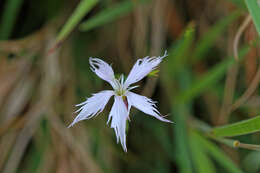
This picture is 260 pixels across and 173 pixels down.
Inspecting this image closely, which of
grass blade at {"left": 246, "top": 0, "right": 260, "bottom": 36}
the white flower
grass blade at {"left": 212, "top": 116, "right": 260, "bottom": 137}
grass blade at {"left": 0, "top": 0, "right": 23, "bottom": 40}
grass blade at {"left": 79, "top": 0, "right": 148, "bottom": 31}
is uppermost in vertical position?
grass blade at {"left": 0, "top": 0, "right": 23, "bottom": 40}

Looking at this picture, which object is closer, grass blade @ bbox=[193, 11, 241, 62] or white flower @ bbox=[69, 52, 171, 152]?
white flower @ bbox=[69, 52, 171, 152]

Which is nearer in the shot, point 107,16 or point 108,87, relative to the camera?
point 107,16

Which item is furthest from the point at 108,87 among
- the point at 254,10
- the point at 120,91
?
the point at 254,10

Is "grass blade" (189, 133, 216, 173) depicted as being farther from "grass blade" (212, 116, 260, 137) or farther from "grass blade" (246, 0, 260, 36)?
"grass blade" (246, 0, 260, 36)

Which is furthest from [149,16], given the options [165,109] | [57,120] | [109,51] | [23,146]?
[23,146]

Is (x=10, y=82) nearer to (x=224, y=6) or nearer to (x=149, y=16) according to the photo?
(x=149, y=16)

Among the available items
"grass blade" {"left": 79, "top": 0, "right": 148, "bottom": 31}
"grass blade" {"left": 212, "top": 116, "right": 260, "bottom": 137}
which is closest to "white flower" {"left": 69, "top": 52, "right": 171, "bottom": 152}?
"grass blade" {"left": 212, "top": 116, "right": 260, "bottom": 137}

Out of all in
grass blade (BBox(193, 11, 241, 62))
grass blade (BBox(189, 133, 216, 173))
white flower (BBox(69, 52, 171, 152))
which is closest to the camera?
white flower (BBox(69, 52, 171, 152))

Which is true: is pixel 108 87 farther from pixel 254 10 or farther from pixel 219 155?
pixel 254 10

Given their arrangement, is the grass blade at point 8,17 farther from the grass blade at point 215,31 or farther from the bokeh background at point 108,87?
the grass blade at point 215,31
